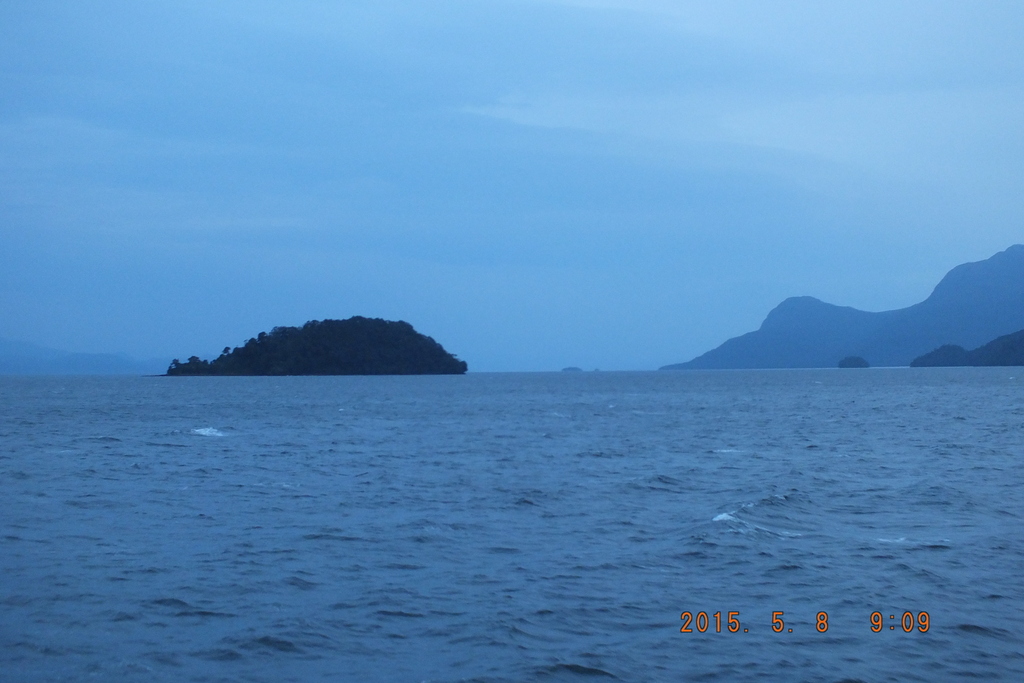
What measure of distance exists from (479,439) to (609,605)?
31.5 meters

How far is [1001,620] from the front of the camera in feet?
42.6

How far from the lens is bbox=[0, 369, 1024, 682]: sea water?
11734 millimetres

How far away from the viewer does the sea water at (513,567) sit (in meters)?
11.7

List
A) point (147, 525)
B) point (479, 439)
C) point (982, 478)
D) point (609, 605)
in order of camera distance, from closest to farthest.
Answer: point (609, 605), point (147, 525), point (982, 478), point (479, 439)

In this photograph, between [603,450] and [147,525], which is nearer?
[147,525]

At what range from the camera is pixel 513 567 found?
1642 centimetres

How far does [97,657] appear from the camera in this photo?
11.8 m

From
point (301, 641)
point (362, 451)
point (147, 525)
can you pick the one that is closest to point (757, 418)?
point (362, 451)

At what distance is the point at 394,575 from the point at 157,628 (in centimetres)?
424

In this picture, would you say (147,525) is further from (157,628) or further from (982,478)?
(982,478)

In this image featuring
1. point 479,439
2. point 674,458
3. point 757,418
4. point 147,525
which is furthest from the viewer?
point 757,418
